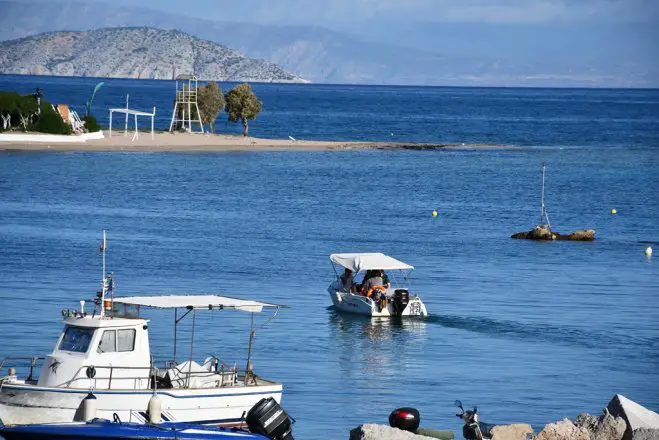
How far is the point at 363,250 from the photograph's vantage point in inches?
2628

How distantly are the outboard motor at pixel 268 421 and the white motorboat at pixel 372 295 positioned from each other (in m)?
20.3

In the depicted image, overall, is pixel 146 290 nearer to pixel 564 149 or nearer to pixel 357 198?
pixel 357 198

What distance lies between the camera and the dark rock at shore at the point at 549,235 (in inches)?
2908

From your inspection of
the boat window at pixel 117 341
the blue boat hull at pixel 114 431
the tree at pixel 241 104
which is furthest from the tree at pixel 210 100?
the blue boat hull at pixel 114 431

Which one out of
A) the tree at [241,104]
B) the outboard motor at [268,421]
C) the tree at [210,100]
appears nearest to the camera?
the outboard motor at [268,421]

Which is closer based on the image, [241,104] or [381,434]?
[381,434]

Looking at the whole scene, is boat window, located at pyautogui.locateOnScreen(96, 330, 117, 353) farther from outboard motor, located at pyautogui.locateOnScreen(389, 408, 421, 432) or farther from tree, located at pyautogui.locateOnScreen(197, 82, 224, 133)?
tree, located at pyautogui.locateOnScreen(197, 82, 224, 133)

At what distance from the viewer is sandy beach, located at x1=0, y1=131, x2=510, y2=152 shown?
126 meters

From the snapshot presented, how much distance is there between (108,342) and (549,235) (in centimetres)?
4612

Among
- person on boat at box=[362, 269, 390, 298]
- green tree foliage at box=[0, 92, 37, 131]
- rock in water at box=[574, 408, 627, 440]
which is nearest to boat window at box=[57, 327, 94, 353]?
rock in water at box=[574, 408, 627, 440]

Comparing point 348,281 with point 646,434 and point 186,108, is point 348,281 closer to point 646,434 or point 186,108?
point 646,434

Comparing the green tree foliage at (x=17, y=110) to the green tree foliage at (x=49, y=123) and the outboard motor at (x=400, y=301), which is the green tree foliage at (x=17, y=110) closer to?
the green tree foliage at (x=49, y=123)

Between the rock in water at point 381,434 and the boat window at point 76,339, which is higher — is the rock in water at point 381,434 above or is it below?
below

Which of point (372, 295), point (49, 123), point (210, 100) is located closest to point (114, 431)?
point (372, 295)
